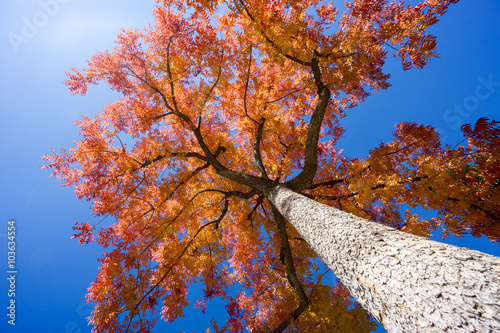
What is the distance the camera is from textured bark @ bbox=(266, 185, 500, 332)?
2.98 feet

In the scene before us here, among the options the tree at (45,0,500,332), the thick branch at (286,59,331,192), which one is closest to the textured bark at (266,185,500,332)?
the tree at (45,0,500,332)

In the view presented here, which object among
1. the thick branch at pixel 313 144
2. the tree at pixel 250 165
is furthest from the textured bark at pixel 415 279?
the thick branch at pixel 313 144

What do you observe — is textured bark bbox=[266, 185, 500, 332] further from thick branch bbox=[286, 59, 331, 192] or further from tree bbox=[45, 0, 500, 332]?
thick branch bbox=[286, 59, 331, 192]

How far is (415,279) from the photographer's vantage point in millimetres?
→ 1176

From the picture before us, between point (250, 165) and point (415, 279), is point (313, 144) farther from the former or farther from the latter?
point (415, 279)

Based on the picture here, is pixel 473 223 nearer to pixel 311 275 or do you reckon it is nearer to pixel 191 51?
pixel 311 275

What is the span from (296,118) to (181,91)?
4038mm

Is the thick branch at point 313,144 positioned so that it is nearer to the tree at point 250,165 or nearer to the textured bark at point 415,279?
the tree at point 250,165

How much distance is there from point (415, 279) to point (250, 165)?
5511 mm

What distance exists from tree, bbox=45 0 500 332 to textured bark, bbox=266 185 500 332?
3.10ft

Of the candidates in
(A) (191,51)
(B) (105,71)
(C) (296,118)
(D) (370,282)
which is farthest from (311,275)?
(B) (105,71)

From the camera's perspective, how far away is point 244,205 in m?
6.60

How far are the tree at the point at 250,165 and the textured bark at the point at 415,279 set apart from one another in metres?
0.94

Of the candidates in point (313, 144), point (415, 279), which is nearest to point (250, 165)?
point (313, 144)
